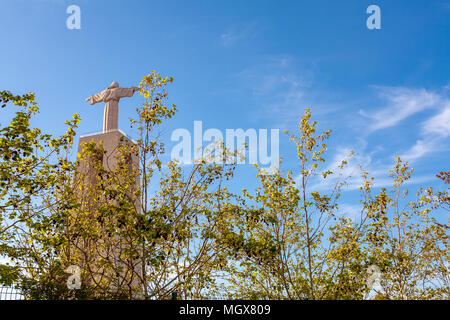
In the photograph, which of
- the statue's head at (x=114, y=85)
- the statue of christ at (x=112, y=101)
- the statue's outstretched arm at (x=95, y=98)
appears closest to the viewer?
the statue of christ at (x=112, y=101)

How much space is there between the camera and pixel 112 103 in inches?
1228

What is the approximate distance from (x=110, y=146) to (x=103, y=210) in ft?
58.2

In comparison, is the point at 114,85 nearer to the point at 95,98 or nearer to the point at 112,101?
the point at 112,101

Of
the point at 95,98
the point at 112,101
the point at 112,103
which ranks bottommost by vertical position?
the point at 112,103

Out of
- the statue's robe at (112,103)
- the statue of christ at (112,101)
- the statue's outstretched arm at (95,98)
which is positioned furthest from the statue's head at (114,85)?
the statue's outstretched arm at (95,98)

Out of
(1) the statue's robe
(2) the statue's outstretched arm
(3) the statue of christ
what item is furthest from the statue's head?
(2) the statue's outstretched arm

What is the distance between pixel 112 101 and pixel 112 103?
0.56 ft

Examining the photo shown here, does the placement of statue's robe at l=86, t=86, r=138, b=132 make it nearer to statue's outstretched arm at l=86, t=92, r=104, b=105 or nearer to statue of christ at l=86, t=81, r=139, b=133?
statue of christ at l=86, t=81, r=139, b=133

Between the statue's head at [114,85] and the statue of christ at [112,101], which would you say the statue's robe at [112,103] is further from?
the statue's head at [114,85]

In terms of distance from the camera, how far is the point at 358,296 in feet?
46.0

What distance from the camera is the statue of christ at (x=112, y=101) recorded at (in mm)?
30609

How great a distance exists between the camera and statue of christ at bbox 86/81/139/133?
30.6 metres

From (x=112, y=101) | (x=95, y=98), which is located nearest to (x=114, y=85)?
(x=112, y=101)
